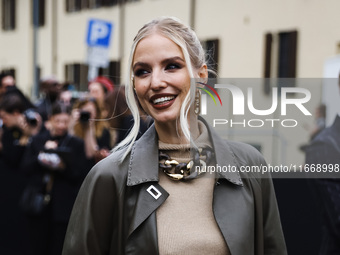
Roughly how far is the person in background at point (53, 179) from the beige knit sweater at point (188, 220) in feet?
10.9

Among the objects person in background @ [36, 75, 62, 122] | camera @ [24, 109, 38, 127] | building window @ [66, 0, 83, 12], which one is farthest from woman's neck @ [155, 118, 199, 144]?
building window @ [66, 0, 83, 12]

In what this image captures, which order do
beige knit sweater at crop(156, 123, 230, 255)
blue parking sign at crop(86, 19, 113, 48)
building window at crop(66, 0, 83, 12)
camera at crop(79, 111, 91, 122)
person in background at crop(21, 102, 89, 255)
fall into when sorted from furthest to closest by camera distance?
building window at crop(66, 0, 83, 12) → blue parking sign at crop(86, 19, 113, 48) → camera at crop(79, 111, 91, 122) → person in background at crop(21, 102, 89, 255) → beige knit sweater at crop(156, 123, 230, 255)

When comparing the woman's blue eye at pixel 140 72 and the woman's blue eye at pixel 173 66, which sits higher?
the woman's blue eye at pixel 173 66

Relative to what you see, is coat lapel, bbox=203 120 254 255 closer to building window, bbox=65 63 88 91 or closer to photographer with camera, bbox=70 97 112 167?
photographer with camera, bbox=70 97 112 167

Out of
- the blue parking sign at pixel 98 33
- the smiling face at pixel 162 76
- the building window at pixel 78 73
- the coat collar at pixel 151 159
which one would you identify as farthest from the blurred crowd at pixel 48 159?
the building window at pixel 78 73

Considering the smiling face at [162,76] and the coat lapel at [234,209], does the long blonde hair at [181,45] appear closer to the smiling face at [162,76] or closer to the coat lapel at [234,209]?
the smiling face at [162,76]

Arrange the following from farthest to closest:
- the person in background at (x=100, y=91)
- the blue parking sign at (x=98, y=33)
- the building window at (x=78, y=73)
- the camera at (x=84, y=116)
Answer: the building window at (x=78, y=73), the blue parking sign at (x=98, y=33), the person in background at (x=100, y=91), the camera at (x=84, y=116)

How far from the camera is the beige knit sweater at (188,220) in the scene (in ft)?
7.25

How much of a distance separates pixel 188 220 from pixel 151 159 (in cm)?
27

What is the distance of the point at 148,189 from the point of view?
2.27 meters

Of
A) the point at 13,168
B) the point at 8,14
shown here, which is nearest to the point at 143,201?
the point at 13,168

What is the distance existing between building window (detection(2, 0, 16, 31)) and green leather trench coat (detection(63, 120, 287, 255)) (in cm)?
2869

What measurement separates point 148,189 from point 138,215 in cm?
10

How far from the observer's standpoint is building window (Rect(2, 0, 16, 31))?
29766 mm
